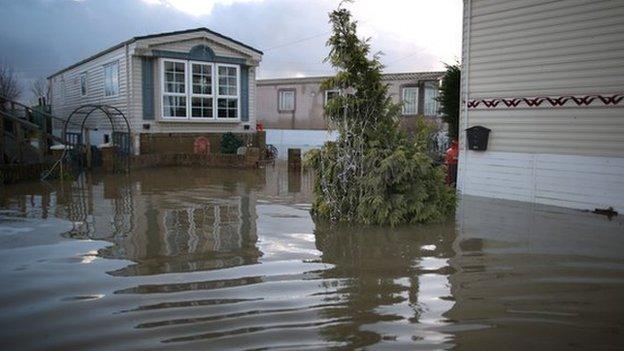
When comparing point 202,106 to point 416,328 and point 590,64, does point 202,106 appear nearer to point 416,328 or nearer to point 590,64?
point 590,64

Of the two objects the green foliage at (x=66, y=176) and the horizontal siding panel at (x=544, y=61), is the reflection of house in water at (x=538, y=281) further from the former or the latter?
the green foliage at (x=66, y=176)

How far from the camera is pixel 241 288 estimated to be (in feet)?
17.5

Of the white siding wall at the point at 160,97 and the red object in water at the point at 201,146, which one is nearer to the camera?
the white siding wall at the point at 160,97

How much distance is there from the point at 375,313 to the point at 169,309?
5.81 feet

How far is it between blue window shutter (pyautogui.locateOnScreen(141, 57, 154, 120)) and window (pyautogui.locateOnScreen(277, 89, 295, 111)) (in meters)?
16.9

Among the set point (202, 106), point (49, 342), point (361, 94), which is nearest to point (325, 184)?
point (361, 94)

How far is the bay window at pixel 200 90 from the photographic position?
19656 millimetres

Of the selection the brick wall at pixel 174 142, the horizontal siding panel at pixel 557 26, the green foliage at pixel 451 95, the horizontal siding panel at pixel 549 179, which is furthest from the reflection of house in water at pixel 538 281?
the brick wall at pixel 174 142

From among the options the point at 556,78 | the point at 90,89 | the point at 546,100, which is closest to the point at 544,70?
the point at 556,78

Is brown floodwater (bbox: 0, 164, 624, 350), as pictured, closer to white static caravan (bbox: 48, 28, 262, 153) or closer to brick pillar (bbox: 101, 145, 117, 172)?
brick pillar (bbox: 101, 145, 117, 172)

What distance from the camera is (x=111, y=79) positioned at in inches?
816

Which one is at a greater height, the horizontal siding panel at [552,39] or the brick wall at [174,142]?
the horizontal siding panel at [552,39]

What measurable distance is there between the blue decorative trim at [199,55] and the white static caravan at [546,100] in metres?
11.3

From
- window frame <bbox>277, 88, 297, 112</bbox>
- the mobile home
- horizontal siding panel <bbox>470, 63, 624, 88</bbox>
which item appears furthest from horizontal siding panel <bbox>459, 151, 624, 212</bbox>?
window frame <bbox>277, 88, 297, 112</bbox>
